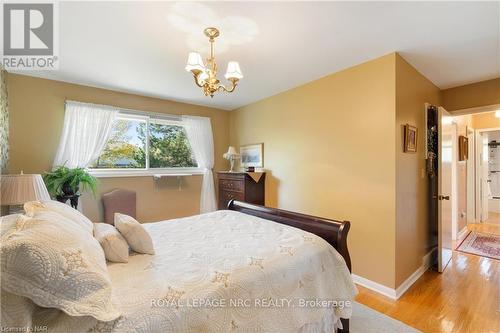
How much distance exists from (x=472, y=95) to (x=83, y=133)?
5376mm

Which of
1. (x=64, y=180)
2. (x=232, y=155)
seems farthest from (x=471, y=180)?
(x=64, y=180)

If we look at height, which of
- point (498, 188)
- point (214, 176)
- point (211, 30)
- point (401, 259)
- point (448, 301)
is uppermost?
point (211, 30)

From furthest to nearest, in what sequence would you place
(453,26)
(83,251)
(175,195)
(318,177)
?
(175,195) < (318,177) < (453,26) < (83,251)

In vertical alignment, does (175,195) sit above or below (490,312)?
above

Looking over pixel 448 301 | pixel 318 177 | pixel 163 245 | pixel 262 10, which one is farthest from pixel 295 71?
pixel 448 301

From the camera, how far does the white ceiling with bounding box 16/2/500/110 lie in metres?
1.66

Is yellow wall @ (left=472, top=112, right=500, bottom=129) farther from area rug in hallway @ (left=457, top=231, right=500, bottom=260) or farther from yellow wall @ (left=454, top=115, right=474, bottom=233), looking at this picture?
area rug in hallway @ (left=457, top=231, right=500, bottom=260)

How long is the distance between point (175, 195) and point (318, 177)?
2.43 metres

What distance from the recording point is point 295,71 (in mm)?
2754

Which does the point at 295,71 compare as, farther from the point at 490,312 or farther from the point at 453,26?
the point at 490,312

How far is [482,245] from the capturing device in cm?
364

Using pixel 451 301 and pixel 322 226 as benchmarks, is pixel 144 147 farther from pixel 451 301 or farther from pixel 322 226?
pixel 451 301

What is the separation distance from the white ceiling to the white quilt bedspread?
1686 mm

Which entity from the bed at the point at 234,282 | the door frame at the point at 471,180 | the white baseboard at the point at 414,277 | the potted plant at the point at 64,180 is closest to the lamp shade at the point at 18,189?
the potted plant at the point at 64,180
